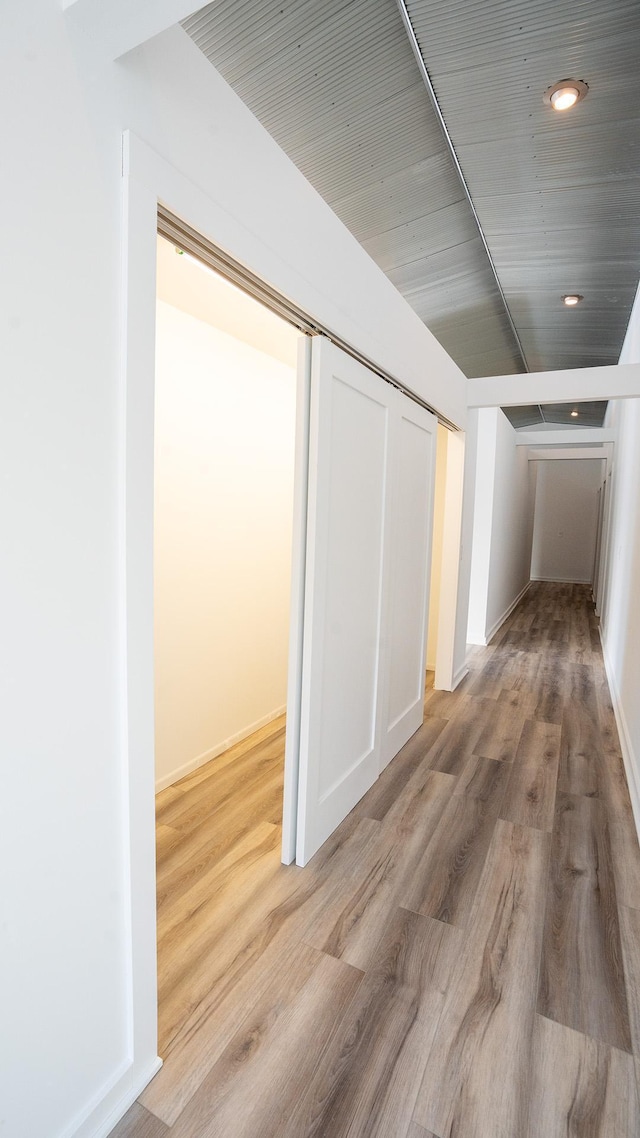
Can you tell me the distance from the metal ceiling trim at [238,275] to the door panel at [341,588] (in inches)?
2.2

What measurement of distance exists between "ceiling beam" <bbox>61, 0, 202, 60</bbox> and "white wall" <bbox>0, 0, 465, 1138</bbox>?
0.07 feet

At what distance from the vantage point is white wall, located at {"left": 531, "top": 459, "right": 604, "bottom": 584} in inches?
456

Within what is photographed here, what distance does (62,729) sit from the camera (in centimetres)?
101

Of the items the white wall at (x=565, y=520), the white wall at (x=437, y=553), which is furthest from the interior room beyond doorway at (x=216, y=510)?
the white wall at (x=565, y=520)

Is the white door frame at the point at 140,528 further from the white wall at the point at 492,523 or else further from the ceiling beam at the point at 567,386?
the white wall at the point at 492,523

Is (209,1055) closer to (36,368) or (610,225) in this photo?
(36,368)

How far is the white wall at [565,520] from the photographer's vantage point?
38.0ft

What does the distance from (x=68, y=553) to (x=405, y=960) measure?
1.61 m

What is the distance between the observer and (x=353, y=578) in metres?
2.32

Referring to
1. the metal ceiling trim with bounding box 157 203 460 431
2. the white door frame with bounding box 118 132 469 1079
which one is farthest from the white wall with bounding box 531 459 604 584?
the white door frame with bounding box 118 132 469 1079

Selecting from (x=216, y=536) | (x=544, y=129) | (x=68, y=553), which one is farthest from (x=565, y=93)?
(x=68, y=553)

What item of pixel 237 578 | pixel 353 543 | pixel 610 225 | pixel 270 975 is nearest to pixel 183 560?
pixel 237 578

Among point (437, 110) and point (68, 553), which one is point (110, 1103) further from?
point (437, 110)

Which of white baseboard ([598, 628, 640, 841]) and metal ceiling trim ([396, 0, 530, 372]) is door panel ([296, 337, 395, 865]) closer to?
metal ceiling trim ([396, 0, 530, 372])
